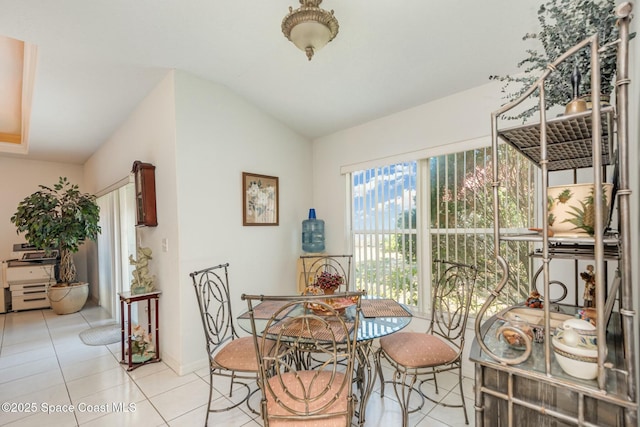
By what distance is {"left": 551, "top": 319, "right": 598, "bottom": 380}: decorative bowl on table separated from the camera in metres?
0.81

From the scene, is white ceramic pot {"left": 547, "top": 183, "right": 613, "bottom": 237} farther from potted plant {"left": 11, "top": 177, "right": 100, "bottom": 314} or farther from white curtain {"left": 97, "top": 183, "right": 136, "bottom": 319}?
potted plant {"left": 11, "top": 177, "right": 100, "bottom": 314}

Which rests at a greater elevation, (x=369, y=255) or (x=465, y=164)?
(x=465, y=164)

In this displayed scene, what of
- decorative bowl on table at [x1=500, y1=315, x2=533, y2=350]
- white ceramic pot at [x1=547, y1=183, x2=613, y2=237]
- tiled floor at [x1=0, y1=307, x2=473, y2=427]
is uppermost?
white ceramic pot at [x1=547, y1=183, x2=613, y2=237]

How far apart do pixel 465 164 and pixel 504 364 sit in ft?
6.65

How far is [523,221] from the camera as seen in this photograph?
231 centimetres

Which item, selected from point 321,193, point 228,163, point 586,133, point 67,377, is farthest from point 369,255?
point 67,377

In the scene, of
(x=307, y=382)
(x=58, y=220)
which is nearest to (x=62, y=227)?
(x=58, y=220)

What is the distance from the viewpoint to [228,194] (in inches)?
118

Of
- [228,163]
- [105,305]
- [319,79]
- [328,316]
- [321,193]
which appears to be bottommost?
[105,305]

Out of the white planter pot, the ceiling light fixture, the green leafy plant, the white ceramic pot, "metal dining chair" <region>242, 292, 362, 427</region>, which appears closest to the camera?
the white ceramic pot

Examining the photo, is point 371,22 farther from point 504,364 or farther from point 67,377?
point 67,377

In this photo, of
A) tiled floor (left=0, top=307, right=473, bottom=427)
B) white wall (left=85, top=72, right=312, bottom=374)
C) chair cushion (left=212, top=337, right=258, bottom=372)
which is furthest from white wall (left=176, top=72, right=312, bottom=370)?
chair cushion (left=212, top=337, right=258, bottom=372)

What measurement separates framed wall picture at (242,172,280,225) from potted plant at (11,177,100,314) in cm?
292

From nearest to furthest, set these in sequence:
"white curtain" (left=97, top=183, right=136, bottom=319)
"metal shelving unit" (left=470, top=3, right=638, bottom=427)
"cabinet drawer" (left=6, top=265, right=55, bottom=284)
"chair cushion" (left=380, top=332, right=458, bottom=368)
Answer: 1. "metal shelving unit" (left=470, top=3, right=638, bottom=427)
2. "chair cushion" (left=380, top=332, right=458, bottom=368)
3. "white curtain" (left=97, top=183, right=136, bottom=319)
4. "cabinet drawer" (left=6, top=265, right=55, bottom=284)
